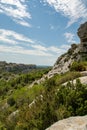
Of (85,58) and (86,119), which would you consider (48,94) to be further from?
(85,58)

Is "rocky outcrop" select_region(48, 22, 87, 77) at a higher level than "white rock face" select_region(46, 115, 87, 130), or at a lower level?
higher

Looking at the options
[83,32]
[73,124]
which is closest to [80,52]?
[83,32]

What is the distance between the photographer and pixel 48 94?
13836 millimetres

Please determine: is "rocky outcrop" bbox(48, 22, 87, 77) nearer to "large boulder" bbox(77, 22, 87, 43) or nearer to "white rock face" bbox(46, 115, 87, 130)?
"large boulder" bbox(77, 22, 87, 43)

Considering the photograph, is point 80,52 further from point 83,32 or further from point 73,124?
point 73,124

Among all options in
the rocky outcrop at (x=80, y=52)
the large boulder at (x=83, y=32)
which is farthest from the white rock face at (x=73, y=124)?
the large boulder at (x=83, y=32)

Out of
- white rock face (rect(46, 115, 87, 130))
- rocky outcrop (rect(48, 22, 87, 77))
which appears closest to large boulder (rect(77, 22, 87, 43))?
rocky outcrop (rect(48, 22, 87, 77))

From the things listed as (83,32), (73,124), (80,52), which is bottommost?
(73,124)

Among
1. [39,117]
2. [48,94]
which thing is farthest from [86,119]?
[48,94]

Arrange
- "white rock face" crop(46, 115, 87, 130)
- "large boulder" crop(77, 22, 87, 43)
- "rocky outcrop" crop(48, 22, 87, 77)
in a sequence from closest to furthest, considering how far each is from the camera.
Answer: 1. "white rock face" crop(46, 115, 87, 130)
2. "rocky outcrop" crop(48, 22, 87, 77)
3. "large boulder" crop(77, 22, 87, 43)

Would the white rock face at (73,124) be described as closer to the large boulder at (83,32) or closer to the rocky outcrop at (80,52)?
the rocky outcrop at (80,52)

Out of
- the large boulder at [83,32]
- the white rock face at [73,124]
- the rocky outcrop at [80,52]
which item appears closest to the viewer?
the white rock face at [73,124]

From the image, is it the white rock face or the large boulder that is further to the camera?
the large boulder

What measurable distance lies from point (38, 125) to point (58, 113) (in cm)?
98
